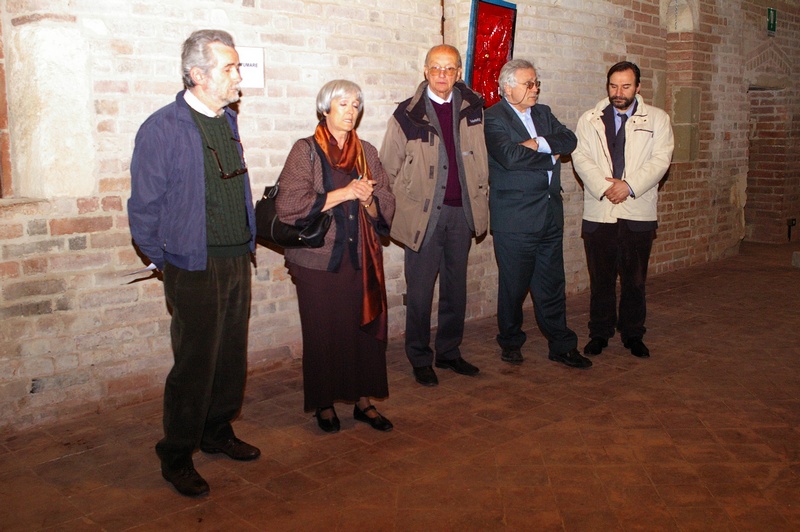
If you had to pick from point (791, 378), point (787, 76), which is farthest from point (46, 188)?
point (787, 76)

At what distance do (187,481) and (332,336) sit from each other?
104cm

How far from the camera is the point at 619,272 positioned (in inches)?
218

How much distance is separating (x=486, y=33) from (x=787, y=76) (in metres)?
6.70

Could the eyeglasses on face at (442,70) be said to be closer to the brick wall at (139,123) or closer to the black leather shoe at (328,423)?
the brick wall at (139,123)

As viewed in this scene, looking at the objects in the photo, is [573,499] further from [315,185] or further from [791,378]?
[791,378]

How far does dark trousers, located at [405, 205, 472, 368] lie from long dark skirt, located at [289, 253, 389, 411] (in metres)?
0.73

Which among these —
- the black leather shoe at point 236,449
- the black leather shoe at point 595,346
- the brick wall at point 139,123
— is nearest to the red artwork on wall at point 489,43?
the brick wall at point 139,123

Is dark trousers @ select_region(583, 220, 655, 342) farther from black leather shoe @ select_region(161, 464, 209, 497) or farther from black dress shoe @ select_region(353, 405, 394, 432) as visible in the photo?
black leather shoe @ select_region(161, 464, 209, 497)

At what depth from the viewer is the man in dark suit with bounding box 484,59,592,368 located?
5.04 meters

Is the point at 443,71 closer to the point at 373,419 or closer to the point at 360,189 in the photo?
the point at 360,189

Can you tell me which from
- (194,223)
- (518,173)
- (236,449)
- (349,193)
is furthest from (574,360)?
(194,223)

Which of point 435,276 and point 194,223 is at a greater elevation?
point 194,223

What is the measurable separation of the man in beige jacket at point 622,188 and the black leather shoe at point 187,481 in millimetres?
3088

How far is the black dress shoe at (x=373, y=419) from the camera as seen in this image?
13.7 ft
